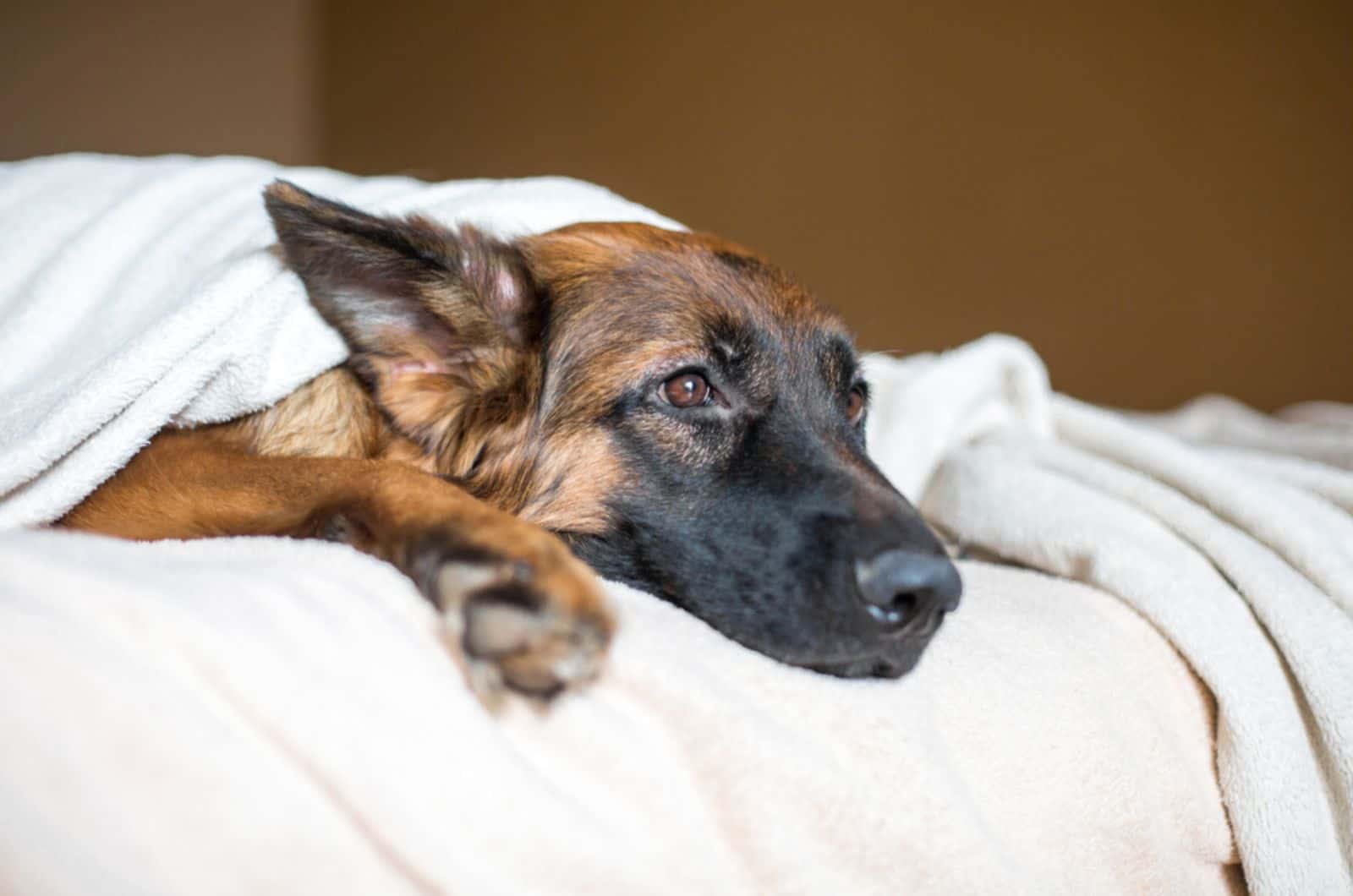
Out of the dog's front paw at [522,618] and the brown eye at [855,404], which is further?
the brown eye at [855,404]

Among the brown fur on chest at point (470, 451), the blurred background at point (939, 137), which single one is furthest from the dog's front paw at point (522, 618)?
the blurred background at point (939, 137)

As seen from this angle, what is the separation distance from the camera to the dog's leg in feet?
2.34

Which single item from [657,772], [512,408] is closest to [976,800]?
[657,772]

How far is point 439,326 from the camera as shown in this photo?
130cm

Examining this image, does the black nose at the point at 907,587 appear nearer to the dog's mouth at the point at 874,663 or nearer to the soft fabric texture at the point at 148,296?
the dog's mouth at the point at 874,663

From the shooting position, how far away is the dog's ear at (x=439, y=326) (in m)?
1.24

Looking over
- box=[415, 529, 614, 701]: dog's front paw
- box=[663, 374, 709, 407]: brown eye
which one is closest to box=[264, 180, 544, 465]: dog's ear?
box=[663, 374, 709, 407]: brown eye

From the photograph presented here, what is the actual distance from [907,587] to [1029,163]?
2691 mm

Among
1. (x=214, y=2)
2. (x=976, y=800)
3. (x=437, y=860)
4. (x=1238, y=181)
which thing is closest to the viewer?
(x=437, y=860)

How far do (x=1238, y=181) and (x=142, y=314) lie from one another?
298 cm

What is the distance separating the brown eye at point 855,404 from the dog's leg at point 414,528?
74 cm

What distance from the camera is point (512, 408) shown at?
129 centimetres

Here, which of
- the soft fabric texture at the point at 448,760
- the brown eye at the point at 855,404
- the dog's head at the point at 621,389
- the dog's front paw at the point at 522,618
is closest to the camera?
the soft fabric texture at the point at 448,760

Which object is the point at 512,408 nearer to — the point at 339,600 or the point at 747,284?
the point at 747,284
